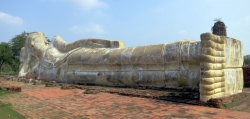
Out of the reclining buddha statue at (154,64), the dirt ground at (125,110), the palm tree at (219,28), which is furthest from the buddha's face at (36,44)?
the palm tree at (219,28)

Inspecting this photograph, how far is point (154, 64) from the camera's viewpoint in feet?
23.0

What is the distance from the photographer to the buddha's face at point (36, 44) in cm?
1215

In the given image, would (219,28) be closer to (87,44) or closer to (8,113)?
(87,44)

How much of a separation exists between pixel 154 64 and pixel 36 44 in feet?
26.3

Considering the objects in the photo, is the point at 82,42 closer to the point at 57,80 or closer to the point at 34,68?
the point at 57,80

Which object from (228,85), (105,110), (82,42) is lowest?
(105,110)

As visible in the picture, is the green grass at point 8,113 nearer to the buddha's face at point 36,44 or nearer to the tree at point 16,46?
the buddha's face at point 36,44

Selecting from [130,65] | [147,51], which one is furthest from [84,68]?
[147,51]

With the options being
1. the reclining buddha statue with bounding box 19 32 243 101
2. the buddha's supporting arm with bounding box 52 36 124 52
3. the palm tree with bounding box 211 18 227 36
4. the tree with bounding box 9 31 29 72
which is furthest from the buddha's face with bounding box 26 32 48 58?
the tree with bounding box 9 31 29 72

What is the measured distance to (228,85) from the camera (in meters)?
5.59

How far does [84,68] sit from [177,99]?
15.7 ft

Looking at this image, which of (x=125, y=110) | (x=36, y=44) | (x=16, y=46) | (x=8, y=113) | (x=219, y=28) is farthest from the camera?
(x=16, y=46)

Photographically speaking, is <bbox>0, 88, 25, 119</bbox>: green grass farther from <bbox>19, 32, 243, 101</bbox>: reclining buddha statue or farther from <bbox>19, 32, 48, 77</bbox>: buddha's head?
<bbox>19, 32, 48, 77</bbox>: buddha's head

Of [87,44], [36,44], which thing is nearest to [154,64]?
[87,44]
